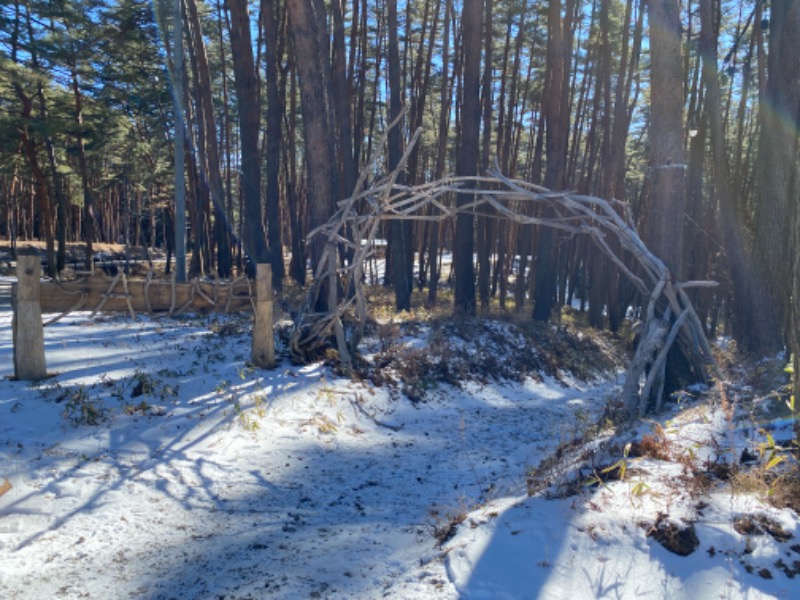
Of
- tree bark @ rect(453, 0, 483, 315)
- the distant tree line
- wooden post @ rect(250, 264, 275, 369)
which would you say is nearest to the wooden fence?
wooden post @ rect(250, 264, 275, 369)

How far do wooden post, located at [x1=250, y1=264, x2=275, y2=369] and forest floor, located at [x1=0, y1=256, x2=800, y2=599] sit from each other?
1.15 feet

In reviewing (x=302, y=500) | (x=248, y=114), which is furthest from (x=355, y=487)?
(x=248, y=114)

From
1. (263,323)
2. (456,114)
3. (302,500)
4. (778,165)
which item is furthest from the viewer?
(456,114)

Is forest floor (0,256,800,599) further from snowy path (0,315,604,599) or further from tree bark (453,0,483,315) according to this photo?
tree bark (453,0,483,315)

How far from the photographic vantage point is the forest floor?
3965 millimetres

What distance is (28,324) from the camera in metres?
7.11

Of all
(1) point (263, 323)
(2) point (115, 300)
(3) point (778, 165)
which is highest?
(3) point (778, 165)

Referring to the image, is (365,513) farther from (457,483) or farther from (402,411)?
(402,411)

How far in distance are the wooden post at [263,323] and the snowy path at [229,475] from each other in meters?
0.26

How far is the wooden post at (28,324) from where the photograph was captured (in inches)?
278

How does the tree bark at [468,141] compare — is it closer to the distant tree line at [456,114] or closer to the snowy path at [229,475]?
the distant tree line at [456,114]

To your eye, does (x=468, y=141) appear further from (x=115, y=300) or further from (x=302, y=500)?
(x=302, y=500)

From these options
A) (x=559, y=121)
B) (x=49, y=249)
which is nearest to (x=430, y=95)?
(x=559, y=121)

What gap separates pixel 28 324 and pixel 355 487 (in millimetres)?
4092
